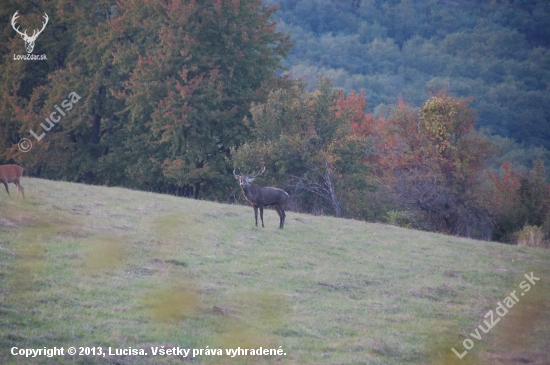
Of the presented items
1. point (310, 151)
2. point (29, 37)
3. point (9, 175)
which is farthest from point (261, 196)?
point (29, 37)

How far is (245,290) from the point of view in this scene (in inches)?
402

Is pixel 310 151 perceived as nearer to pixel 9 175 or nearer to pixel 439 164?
pixel 439 164

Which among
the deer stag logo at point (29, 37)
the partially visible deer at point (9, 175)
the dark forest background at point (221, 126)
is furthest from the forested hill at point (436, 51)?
the partially visible deer at point (9, 175)

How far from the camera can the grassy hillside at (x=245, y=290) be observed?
7172mm

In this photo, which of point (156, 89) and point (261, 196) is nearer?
point (261, 196)

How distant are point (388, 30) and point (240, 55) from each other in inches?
3886

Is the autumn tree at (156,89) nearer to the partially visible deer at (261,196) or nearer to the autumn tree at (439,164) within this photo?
the autumn tree at (439,164)

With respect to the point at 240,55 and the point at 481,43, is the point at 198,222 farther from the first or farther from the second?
the point at 481,43

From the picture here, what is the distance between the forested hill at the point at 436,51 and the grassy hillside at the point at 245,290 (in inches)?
2393

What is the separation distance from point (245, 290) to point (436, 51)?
112778mm

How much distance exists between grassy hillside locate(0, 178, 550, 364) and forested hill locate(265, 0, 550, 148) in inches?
2393

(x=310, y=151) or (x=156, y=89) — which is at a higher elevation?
(x=156, y=89)

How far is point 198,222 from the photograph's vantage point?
1567 centimetres

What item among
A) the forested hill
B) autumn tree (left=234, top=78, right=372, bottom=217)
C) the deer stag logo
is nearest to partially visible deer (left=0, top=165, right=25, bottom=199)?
autumn tree (left=234, top=78, right=372, bottom=217)
